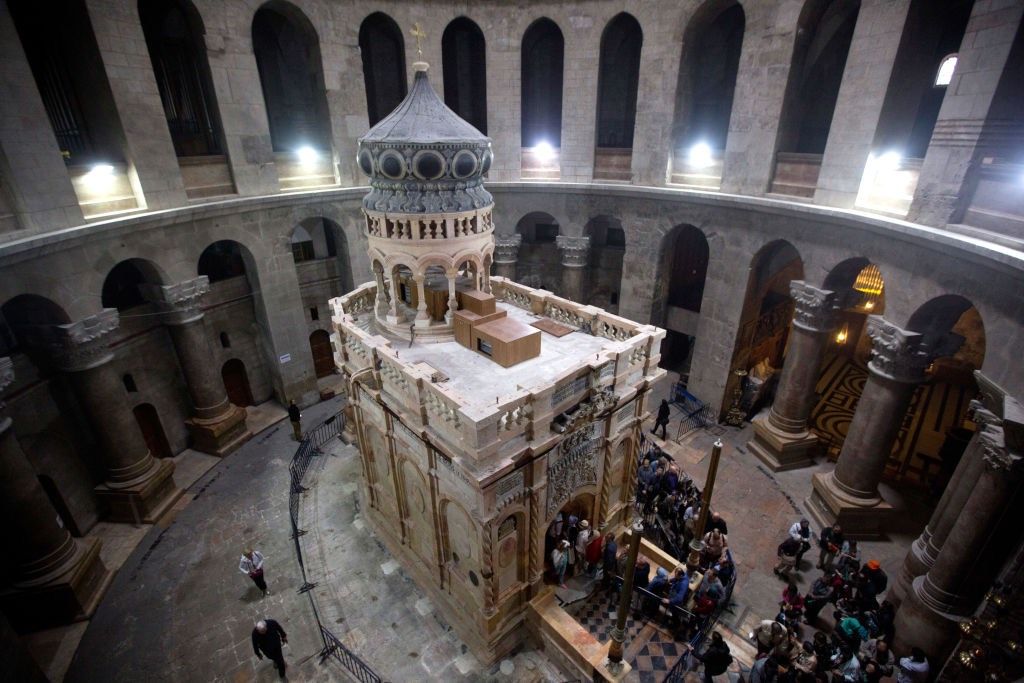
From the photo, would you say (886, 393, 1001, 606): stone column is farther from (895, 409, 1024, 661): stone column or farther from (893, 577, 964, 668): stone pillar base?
(893, 577, 964, 668): stone pillar base

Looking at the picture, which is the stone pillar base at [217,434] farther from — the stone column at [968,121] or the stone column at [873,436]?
the stone column at [968,121]

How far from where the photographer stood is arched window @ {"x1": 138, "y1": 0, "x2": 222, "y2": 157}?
16.8 meters

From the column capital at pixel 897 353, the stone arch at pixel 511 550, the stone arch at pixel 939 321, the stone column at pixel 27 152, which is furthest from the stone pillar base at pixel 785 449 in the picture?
the stone column at pixel 27 152

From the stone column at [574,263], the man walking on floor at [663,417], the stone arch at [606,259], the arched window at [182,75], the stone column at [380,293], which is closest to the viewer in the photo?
the stone column at [380,293]

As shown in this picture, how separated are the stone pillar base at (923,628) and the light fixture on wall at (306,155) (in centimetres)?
2273

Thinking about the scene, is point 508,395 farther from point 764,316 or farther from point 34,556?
point 764,316

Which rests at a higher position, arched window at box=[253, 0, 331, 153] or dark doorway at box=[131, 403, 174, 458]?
arched window at box=[253, 0, 331, 153]

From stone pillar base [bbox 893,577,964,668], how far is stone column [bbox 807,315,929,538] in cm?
341

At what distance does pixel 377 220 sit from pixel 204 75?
34.6 ft

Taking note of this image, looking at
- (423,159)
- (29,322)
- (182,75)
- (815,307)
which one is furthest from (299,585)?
(182,75)

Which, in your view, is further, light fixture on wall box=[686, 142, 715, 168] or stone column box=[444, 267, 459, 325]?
light fixture on wall box=[686, 142, 715, 168]

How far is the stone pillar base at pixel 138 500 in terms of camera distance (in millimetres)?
15297

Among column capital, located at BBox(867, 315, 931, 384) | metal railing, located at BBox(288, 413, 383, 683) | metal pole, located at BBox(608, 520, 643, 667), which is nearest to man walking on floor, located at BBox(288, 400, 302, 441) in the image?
metal railing, located at BBox(288, 413, 383, 683)

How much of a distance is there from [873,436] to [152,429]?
23.3 meters
